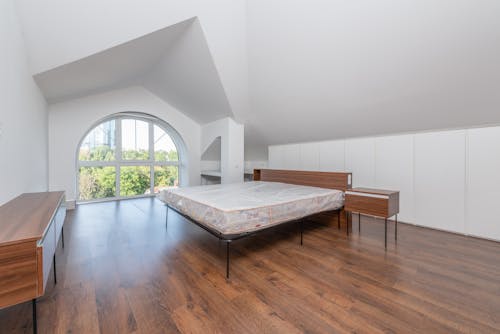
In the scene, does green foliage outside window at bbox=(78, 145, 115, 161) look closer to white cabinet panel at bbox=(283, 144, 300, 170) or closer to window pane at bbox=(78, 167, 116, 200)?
window pane at bbox=(78, 167, 116, 200)

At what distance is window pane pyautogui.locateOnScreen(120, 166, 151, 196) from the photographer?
5.53 m

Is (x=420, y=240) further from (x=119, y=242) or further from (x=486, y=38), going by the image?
(x=119, y=242)

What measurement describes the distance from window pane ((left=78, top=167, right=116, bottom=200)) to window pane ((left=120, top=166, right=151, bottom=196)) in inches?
8.0

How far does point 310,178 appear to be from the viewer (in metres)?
3.68

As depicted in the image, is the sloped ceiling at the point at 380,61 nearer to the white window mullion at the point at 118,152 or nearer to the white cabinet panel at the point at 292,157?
the white cabinet panel at the point at 292,157

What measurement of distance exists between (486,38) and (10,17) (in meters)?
4.44

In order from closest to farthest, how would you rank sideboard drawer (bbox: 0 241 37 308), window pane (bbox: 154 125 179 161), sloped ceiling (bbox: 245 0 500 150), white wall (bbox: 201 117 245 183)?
1. sideboard drawer (bbox: 0 241 37 308)
2. sloped ceiling (bbox: 245 0 500 150)
3. white wall (bbox: 201 117 245 183)
4. window pane (bbox: 154 125 179 161)

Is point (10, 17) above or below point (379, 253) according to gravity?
above

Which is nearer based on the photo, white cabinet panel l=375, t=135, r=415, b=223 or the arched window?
white cabinet panel l=375, t=135, r=415, b=223

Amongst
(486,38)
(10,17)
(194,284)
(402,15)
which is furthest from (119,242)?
(486,38)

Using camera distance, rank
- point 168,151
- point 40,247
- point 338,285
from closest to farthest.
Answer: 1. point 40,247
2. point 338,285
3. point 168,151

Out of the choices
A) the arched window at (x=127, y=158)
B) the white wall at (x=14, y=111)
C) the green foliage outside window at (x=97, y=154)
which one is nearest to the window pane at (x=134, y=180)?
the arched window at (x=127, y=158)

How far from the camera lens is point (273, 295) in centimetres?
159

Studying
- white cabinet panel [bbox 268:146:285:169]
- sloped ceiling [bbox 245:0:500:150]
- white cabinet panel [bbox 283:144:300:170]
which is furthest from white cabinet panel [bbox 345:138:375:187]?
white cabinet panel [bbox 268:146:285:169]
